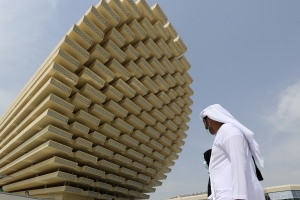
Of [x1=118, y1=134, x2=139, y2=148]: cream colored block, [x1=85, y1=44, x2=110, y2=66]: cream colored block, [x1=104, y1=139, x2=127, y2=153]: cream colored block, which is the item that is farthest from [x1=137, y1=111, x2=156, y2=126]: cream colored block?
[x1=85, y1=44, x2=110, y2=66]: cream colored block

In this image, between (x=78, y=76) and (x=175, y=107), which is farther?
(x=175, y=107)

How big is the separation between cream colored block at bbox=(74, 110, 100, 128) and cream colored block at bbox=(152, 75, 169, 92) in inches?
258

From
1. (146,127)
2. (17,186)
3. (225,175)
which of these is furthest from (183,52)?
(225,175)

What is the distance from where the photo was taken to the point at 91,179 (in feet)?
65.6

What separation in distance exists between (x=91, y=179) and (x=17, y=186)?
7111 millimetres

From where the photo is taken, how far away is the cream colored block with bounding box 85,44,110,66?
16.8m

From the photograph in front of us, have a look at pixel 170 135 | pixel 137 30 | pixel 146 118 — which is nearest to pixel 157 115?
pixel 146 118

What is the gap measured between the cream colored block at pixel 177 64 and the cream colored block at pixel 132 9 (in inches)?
234

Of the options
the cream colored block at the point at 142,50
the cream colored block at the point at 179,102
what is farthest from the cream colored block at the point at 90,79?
the cream colored block at the point at 179,102

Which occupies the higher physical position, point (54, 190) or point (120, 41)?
point (120, 41)

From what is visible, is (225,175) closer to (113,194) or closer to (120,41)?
(120,41)

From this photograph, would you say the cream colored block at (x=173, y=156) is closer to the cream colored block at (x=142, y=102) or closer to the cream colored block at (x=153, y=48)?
the cream colored block at (x=142, y=102)

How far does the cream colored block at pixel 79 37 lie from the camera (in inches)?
619

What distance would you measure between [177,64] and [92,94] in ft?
31.7
